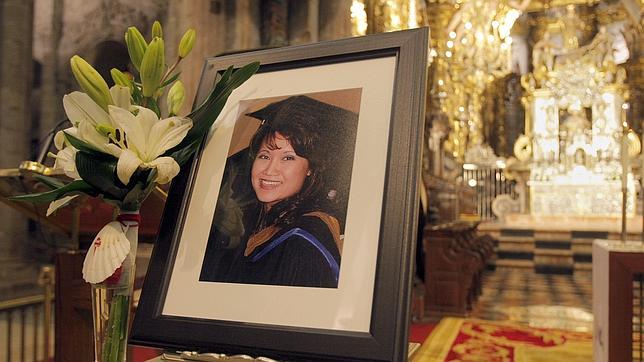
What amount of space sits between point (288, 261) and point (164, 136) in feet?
1.05

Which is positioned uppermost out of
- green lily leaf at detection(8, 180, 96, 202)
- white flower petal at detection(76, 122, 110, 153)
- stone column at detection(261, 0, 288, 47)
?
stone column at detection(261, 0, 288, 47)

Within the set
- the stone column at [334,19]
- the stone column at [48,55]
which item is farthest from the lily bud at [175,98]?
the stone column at [48,55]

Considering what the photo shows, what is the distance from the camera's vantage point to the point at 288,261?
104 centimetres

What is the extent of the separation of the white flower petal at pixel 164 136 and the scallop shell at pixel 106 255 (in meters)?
0.15

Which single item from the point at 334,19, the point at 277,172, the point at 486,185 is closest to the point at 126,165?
the point at 277,172

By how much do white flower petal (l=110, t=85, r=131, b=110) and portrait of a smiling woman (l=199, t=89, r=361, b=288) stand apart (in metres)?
0.23

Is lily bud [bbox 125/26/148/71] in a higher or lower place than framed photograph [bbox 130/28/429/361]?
higher

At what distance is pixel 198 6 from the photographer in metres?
4.94

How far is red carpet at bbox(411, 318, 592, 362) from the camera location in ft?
15.4

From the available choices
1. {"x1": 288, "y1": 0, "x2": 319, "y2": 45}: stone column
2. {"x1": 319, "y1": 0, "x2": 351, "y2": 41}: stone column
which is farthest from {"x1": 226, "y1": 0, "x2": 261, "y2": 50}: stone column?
{"x1": 319, "y1": 0, "x2": 351, "y2": 41}: stone column

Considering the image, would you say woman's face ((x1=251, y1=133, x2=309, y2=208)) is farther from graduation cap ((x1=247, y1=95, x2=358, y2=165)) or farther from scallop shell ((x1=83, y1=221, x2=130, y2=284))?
scallop shell ((x1=83, y1=221, x2=130, y2=284))

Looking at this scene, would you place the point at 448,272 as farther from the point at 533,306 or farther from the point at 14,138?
the point at 14,138

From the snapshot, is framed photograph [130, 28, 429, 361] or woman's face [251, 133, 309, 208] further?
woman's face [251, 133, 309, 208]

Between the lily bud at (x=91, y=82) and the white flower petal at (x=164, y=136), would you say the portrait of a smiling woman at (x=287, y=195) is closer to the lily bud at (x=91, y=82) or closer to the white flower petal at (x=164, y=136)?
the white flower petal at (x=164, y=136)
